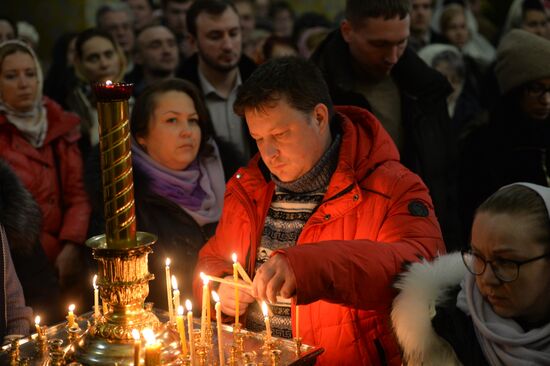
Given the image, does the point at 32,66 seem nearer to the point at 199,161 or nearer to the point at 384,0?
the point at 199,161

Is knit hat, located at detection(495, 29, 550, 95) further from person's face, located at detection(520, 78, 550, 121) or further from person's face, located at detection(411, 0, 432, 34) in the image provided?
person's face, located at detection(411, 0, 432, 34)

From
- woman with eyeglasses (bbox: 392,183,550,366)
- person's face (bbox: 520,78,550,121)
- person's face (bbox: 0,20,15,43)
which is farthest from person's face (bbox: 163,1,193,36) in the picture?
woman with eyeglasses (bbox: 392,183,550,366)

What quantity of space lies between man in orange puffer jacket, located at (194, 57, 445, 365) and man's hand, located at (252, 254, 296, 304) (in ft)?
0.50

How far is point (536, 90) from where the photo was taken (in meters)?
4.07

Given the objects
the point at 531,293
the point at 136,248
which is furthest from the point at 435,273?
the point at 136,248

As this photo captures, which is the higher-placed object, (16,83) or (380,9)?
(380,9)

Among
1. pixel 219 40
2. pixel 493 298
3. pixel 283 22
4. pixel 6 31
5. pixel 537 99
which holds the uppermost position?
pixel 283 22

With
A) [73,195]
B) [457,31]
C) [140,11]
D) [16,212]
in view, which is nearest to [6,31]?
A: [140,11]

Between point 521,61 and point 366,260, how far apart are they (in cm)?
234

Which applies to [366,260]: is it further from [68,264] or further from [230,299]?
[68,264]

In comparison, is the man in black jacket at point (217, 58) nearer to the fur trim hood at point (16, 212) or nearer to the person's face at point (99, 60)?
the person's face at point (99, 60)

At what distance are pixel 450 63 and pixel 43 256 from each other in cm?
382

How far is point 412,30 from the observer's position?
24.3ft

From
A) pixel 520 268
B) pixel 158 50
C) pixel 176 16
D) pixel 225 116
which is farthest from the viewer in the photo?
pixel 176 16
